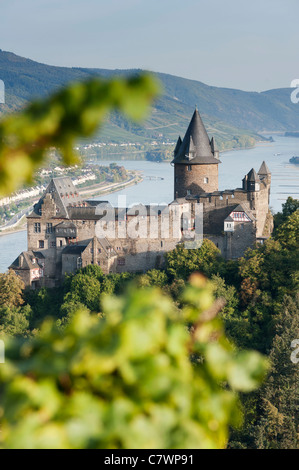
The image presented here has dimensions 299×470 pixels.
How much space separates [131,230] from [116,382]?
25.7 m

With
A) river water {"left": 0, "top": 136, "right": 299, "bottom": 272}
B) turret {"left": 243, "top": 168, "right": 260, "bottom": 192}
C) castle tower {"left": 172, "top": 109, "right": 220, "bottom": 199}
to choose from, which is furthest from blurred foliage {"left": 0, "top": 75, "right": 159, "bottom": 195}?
river water {"left": 0, "top": 136, "right": 299, "bottom": 272}

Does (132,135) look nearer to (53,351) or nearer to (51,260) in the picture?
(51,260)

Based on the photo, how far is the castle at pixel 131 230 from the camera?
1097 inches

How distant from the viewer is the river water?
59.1 m

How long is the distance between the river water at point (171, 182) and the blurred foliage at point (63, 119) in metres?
43.4

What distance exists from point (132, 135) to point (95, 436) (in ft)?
482

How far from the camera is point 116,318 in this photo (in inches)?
84.4

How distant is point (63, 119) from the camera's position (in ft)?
6.88

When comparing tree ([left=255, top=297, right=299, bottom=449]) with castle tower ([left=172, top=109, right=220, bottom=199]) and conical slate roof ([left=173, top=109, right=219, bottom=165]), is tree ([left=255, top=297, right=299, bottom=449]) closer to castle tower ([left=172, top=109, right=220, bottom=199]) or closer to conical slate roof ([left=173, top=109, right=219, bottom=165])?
castle tower ([left=172, top=109, right=220, bottom=199])

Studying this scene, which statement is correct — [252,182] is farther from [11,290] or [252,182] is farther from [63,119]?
[63,119]

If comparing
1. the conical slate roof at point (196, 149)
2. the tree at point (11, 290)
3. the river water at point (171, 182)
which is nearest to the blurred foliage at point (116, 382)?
the tree at point (11, 290)

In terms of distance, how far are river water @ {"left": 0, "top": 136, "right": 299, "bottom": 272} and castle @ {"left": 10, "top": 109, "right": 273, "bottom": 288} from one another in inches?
632
